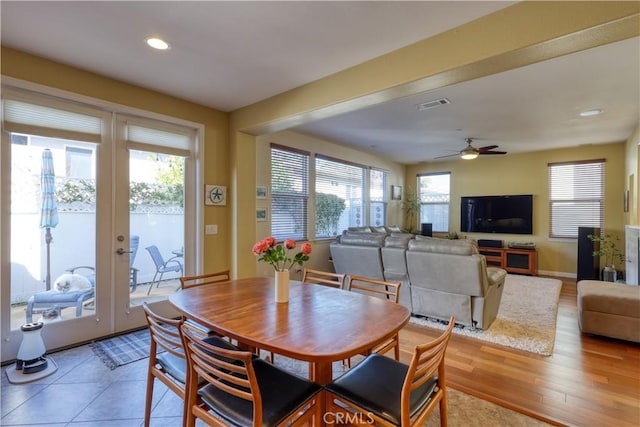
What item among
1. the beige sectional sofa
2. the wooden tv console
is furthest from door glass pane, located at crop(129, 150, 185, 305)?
the wooden tv console

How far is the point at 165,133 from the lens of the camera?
3.52 m

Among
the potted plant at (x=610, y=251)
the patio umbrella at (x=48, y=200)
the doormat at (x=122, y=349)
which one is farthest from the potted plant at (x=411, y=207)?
the patio umbrella at (x=48, y=200)

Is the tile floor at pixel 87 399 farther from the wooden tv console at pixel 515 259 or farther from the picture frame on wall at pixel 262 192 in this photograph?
the wooden tv console at pixel 515 259

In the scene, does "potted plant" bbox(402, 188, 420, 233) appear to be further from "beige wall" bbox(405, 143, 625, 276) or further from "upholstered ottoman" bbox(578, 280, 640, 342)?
"upholstered ottoman" bbox(578, 280, 640, 342)

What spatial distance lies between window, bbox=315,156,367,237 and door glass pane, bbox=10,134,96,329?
343cm

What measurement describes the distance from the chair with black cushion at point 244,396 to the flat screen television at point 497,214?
22.8 feet

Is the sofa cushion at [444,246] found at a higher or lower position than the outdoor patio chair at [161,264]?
higher

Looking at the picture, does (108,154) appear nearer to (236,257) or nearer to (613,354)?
(236,257)

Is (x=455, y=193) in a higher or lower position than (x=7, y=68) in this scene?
lower

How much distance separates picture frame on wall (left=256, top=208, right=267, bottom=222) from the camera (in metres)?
4.42

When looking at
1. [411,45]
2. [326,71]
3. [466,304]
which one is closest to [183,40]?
[326,71]

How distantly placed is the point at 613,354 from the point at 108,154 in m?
5.30

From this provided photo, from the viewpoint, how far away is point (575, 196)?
20.5 ft

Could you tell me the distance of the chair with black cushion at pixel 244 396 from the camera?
121 centimetres
